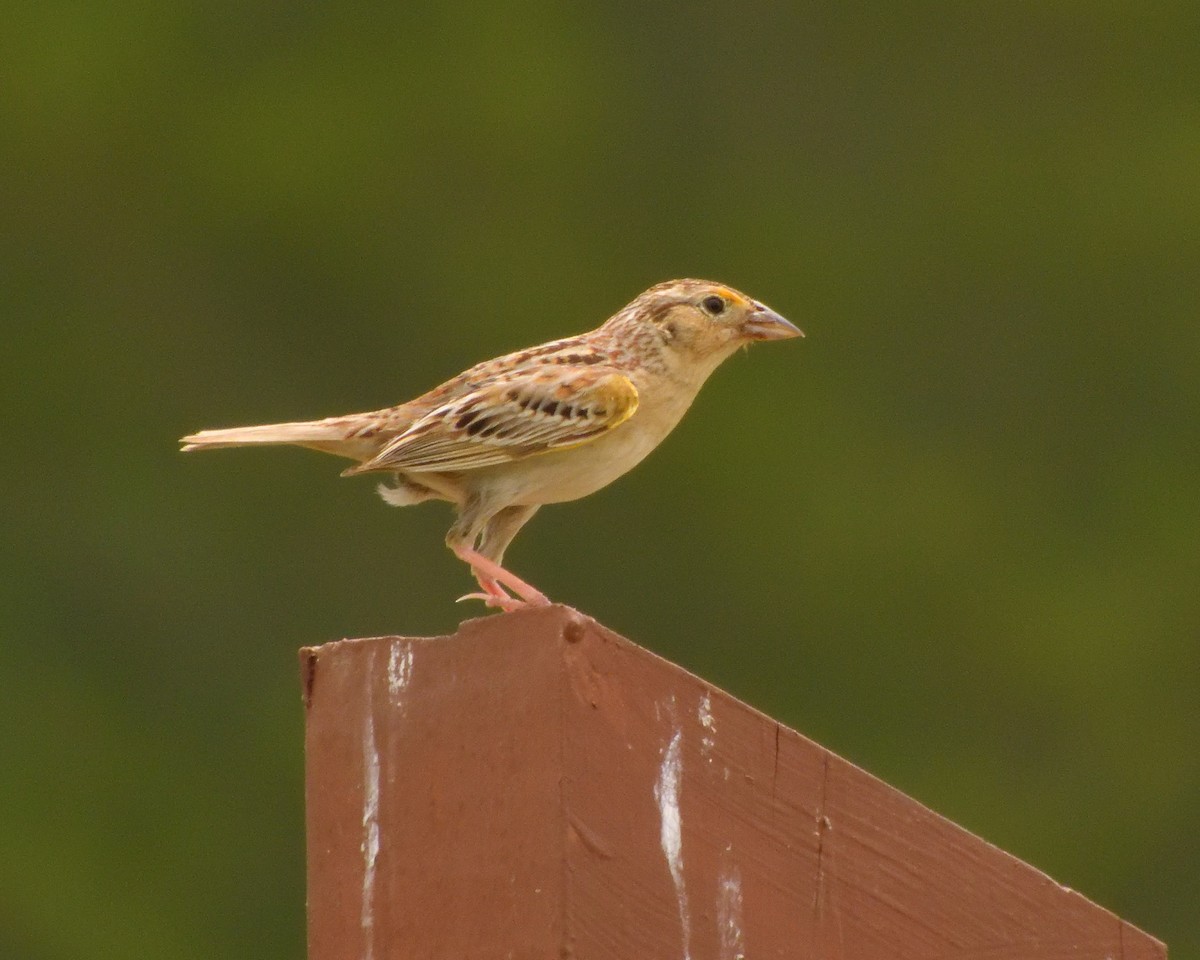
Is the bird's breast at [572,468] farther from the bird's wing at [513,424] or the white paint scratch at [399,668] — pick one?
the white paint scratch at [399,668]

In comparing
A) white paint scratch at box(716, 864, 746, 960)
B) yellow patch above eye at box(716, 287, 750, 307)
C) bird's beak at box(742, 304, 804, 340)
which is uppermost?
yellow patch above eye at box(716, 287, 750, 307)

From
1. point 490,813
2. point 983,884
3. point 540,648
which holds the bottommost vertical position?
point 983,884

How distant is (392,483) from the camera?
514 centimetres

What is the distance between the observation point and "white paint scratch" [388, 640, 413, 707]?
11.1ft

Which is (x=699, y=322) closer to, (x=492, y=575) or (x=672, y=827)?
(x=492, y=575)

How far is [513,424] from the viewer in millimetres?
4879

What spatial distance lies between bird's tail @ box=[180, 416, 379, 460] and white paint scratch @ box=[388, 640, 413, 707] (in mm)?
1554

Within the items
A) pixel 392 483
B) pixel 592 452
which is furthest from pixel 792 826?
pixel 392 483

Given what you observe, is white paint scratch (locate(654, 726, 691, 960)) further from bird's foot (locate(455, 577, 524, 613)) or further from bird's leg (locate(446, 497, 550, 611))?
bird's leg (locate(446, 497, 550, 611))

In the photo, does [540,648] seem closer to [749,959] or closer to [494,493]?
[749,959]

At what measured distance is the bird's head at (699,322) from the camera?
529 centimetres

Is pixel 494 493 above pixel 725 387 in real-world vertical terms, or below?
above

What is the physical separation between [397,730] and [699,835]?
16.6 inches

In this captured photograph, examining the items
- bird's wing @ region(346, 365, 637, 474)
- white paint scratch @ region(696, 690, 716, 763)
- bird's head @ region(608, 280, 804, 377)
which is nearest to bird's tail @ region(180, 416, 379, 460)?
bird's wing @ region(346, 365, 637, 474)
